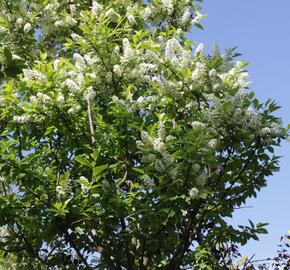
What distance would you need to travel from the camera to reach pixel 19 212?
6.90 m

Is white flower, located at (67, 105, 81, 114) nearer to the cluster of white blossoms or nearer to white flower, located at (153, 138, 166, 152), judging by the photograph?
white flower, located at (153, 138, 166, 152)

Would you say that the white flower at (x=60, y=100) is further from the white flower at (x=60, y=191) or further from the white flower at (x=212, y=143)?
the white flower at (x=212, y=143)

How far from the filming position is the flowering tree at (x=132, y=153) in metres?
6.13

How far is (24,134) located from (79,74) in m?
1.24

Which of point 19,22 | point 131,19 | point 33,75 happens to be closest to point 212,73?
point 33,75

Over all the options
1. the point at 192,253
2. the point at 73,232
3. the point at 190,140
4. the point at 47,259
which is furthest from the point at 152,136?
the point at 47,259

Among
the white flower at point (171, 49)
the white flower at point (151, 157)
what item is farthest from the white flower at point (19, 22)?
the white flower at point (151, 157)

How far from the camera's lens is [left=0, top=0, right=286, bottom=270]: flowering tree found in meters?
6.13

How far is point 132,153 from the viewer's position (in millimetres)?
7492

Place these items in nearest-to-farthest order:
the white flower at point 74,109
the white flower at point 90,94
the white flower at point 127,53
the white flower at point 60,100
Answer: the white flower at point 60,100 < the white flower at point 74,109 < the white flower at point 90,94 < the white flower at point 127,53

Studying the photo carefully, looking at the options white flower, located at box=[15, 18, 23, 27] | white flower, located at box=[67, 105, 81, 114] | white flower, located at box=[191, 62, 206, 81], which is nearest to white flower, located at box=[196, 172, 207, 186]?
white flower, located at box=[191, 62, 206, 81]

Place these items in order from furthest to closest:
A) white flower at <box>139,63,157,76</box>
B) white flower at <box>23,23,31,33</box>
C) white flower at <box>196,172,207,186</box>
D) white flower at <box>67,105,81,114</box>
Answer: white flower at <box>23,23,31,33</box>, white flower at <box>139,63,157,76</box>, white flower at <box>67,105,81,114</box>, white flower at <box>196,172,207,186</box>

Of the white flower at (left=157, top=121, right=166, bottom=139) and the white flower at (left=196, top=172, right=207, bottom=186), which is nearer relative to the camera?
the white flower at (left=196, top=172, right=207, bottom=186)

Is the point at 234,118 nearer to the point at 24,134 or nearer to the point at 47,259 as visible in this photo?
the point at 24,134
